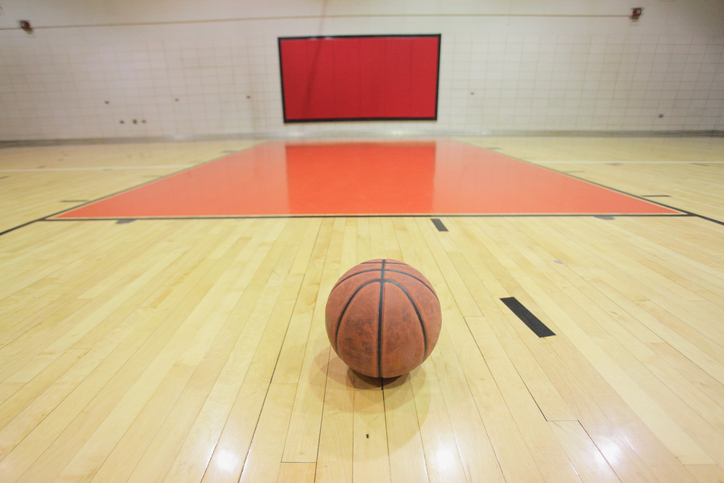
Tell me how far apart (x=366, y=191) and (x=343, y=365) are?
8.80 feet

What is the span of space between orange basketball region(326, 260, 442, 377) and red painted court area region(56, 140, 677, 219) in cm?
192

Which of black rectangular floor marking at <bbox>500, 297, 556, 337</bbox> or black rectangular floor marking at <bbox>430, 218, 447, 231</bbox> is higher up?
black rectangular floor marking at <bbox>430, 218, 447, 231</bbox>

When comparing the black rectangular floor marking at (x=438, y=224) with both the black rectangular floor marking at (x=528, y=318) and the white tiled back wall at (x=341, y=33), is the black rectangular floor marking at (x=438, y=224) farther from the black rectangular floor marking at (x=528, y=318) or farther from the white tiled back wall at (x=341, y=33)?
the white tiled back wall at (x=341, y=33)

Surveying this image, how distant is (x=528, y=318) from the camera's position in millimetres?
1613

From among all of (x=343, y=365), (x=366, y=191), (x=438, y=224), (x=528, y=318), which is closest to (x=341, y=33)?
(x=366, y=191)

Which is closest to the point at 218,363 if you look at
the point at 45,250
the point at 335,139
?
the point at 45,250

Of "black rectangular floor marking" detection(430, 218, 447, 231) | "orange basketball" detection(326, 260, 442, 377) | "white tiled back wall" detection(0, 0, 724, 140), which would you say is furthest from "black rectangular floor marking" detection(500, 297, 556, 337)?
"white tiled back wall" detection(0, 0, 724, 140)

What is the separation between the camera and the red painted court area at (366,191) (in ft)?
10.5

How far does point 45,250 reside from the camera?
2422 mm

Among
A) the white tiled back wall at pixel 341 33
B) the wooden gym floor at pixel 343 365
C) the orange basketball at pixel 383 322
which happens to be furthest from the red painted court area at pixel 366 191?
the white tiled back wall at pixel 341 33

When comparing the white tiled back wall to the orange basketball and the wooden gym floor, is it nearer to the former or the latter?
the wooden gym floor

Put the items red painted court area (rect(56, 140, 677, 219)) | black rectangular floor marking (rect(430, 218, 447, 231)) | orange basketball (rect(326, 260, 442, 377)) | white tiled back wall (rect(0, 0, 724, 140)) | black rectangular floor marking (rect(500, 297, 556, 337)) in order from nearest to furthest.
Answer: orange basketball (rect(326, 260, 442, 377)) < black rectangular floor marking (rect(500, 297, 556, 337)) < black rectangular floor marking (rect(430, 218, 447, 231)) < red painted court area (rect(56, 140, 677, 219)) < white tiled back wall (rect(0, 0, 724, 140))

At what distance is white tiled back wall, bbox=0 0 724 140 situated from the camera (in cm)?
877

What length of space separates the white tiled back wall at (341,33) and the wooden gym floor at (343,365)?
7.68 meters
